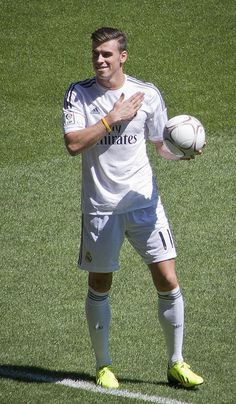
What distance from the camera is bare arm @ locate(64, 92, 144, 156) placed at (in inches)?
353

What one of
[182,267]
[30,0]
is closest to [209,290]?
[182,267]

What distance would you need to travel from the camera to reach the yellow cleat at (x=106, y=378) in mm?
9430

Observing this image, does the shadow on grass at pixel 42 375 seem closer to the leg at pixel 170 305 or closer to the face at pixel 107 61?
the leg at pixel 170 305

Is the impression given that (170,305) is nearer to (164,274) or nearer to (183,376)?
(164,274)

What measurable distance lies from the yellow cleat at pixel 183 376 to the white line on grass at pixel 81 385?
25 centimetres

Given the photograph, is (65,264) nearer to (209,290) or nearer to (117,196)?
(209,290)

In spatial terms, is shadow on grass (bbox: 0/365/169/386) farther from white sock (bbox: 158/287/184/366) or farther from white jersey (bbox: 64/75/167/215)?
white jersey (bbox: 64/75/167/215)

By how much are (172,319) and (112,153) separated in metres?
1.36

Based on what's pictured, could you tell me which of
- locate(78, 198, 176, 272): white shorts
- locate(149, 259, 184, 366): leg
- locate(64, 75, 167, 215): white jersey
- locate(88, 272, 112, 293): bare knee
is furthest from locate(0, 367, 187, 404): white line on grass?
locate(64, 75, 167, 215): white jersey

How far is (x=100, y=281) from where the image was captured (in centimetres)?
941

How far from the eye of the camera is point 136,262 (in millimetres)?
12289

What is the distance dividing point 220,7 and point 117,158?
408 inches

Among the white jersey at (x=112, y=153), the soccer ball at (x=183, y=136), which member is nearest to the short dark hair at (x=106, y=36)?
the white jersey at (x=112, y=153)

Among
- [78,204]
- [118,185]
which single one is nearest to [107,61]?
[118,185]
